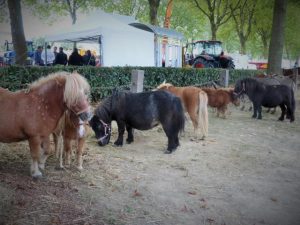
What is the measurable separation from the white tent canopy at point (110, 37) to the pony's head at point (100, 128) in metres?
11.5

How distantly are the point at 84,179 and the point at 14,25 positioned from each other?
13.6 m

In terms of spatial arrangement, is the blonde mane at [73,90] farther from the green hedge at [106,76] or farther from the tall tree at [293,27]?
the tall tree at [293,27]

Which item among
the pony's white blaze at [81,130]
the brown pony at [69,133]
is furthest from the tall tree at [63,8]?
the pony's white blaze at [81,130]

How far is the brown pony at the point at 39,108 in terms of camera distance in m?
4.97

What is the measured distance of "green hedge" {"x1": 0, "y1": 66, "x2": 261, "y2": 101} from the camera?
10.2 meters

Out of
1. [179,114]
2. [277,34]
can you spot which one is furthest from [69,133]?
[277,34]

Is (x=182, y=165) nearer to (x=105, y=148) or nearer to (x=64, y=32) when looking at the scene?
(x=105, y=148)

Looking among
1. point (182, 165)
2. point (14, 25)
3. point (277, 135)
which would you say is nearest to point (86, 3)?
point (14, 25)

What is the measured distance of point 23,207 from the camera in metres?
4.29

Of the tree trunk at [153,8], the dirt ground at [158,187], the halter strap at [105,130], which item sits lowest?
the dirt ground at [158,187]

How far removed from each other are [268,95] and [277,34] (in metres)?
11.3

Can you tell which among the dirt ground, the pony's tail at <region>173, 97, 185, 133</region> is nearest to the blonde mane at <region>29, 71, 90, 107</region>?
the dirt ground

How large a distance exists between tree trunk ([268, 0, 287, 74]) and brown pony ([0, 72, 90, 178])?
2022 cm

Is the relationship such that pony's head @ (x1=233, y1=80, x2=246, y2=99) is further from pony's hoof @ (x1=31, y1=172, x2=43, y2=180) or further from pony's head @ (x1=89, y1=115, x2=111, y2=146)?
pony's hoof @ (x1=31, y1=172, x2=43, y2=180)
